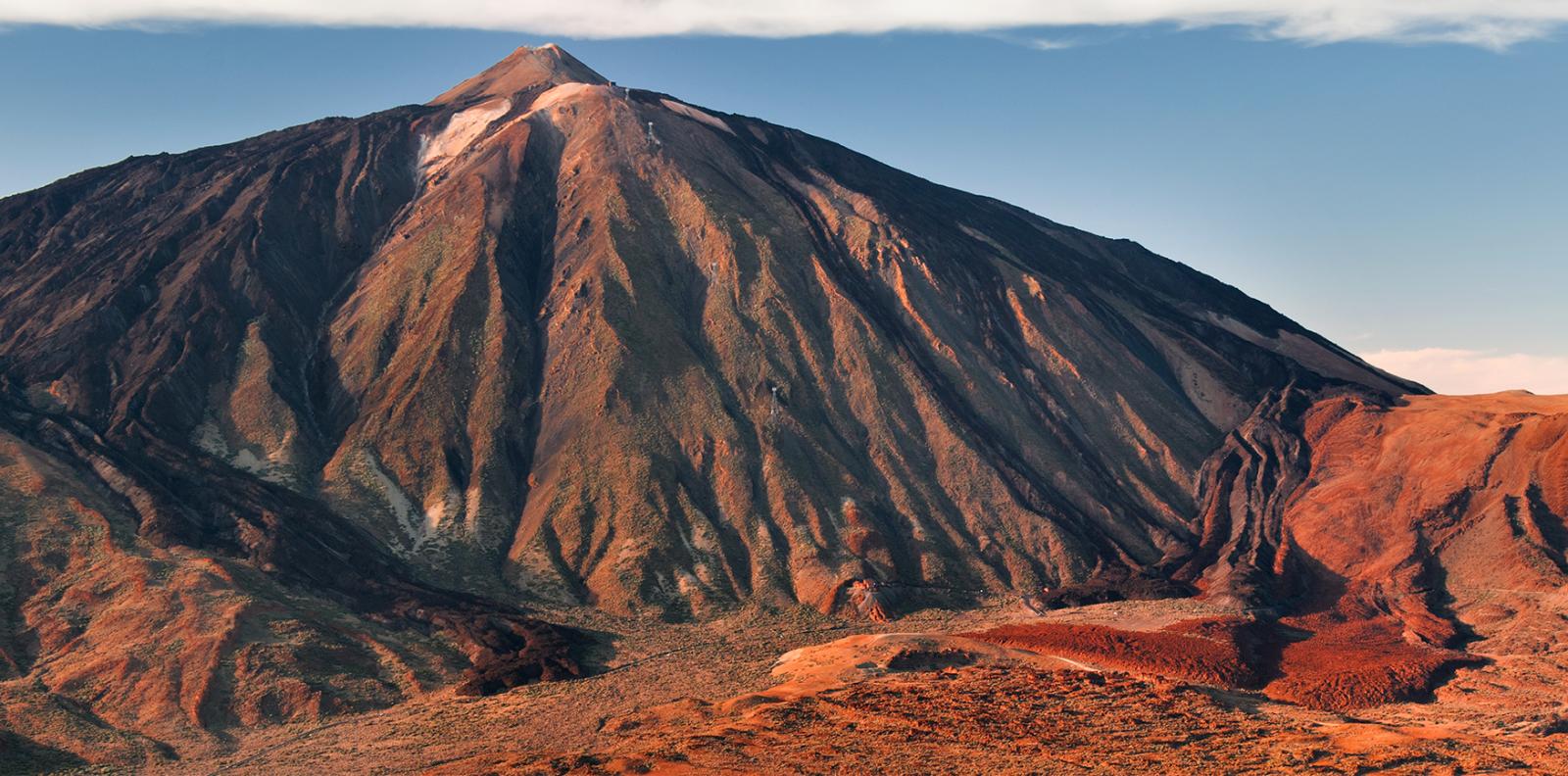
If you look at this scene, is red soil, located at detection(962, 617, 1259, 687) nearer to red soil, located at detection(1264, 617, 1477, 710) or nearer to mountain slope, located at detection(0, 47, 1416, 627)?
red soil, located at detection(1264, 617, 1477, 710)

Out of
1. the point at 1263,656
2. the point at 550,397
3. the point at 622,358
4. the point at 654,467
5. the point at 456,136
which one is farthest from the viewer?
the point at 456,136

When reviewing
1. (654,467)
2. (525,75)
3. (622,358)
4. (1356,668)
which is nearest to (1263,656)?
(1356,668)

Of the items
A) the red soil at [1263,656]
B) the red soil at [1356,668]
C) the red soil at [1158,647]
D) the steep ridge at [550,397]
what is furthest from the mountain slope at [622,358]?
the red soil at [1356,668]

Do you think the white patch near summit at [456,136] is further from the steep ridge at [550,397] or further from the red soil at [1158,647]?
the red soil at [1158,647]

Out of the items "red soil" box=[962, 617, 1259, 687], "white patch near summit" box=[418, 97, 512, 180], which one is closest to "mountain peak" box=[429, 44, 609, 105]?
"white patch near summit" box=[418, 97, 512, 180]

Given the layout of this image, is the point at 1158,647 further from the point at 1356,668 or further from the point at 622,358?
the point at 622,358

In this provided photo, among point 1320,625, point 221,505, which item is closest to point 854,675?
point 1320,625
